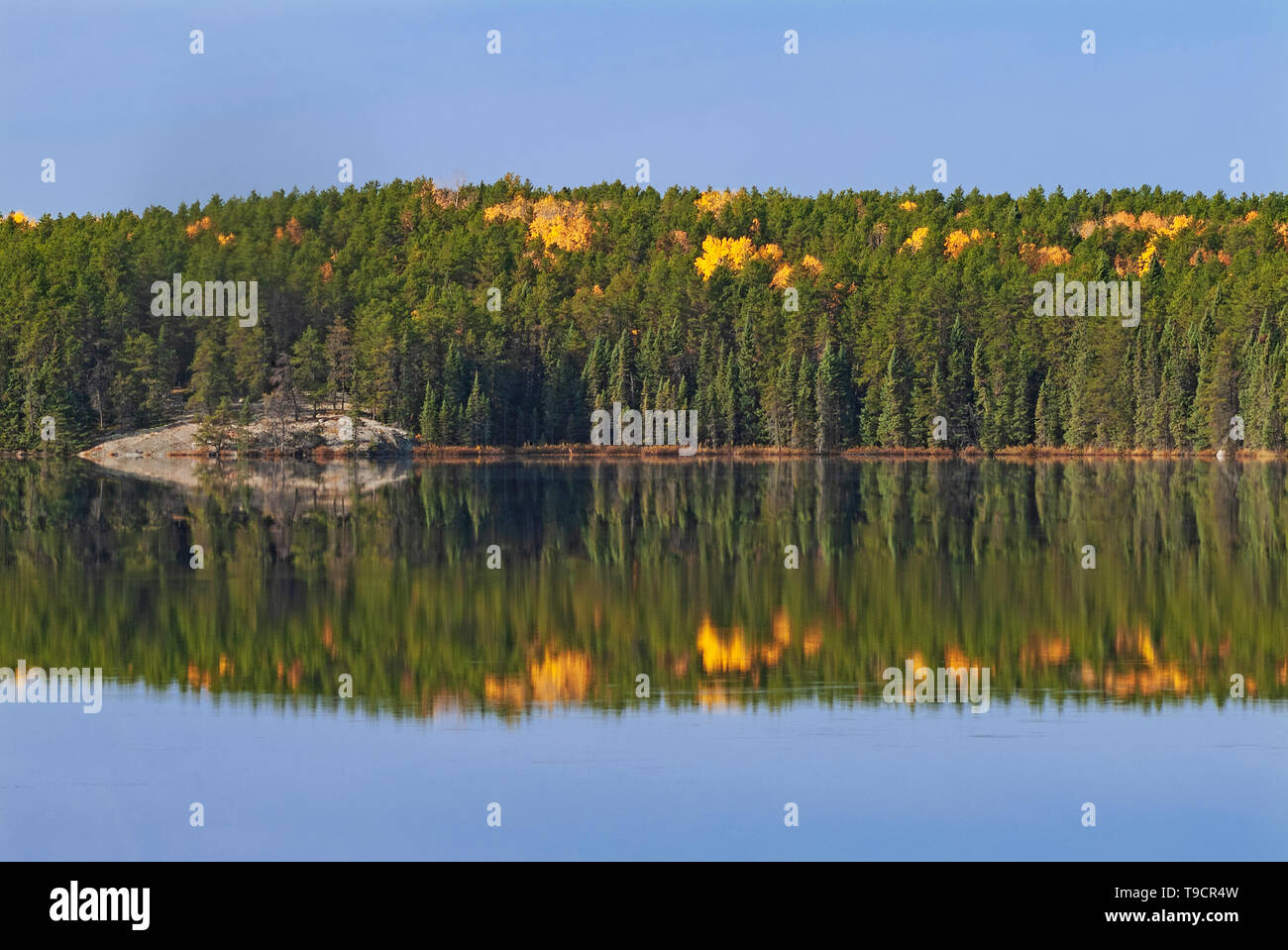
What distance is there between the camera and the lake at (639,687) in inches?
772

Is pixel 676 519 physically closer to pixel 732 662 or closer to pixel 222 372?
pixel 732 662

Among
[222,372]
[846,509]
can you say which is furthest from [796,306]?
[846,509]

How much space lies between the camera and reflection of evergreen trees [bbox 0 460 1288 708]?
27.4 meters


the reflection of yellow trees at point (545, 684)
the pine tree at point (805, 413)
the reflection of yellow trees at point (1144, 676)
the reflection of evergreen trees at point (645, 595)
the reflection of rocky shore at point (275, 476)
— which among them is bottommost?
the reflection of yellow trees at point (1144, 676)

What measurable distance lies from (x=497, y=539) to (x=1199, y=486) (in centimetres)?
3968

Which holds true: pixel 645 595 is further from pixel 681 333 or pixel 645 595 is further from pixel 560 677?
pixel 681 333

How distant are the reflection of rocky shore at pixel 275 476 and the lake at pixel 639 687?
1591cm

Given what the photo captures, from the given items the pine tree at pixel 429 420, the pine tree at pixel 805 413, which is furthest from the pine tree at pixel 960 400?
the pine tree at pixel 429 420

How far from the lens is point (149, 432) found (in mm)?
129125

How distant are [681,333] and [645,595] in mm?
112523

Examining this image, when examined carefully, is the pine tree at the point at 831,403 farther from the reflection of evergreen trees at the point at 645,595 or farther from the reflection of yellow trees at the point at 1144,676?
the reflection of yellow trees at the point at 1144,676

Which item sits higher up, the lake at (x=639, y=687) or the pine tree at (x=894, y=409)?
the pine tree at (x=894, y=409)

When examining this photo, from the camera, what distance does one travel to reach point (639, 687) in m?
26.0
